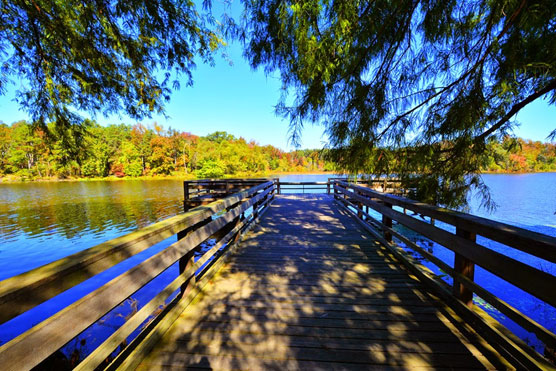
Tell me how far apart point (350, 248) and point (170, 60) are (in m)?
4.46

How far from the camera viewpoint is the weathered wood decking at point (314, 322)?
1.64m

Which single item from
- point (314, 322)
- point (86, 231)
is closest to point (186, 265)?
point (314, 322)

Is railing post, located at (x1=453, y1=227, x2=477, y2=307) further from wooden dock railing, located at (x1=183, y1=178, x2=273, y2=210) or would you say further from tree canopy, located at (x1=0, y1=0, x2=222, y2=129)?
wooden dock railing, located at (x1=183, y1=178, x2=273, y2=210)

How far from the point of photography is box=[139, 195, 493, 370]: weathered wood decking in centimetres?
164

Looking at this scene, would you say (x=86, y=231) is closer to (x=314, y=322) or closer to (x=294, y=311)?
(x=294, y=311)

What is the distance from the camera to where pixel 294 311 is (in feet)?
7.15

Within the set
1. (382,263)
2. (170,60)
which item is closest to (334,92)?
(382,263)

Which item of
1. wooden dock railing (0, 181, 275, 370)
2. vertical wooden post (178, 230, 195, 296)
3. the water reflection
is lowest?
the water reflection

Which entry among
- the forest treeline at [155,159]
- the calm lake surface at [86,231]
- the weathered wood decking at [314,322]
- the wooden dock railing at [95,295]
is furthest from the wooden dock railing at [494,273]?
the forest treeline at [155,159]

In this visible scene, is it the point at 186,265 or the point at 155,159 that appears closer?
the point at 186,265

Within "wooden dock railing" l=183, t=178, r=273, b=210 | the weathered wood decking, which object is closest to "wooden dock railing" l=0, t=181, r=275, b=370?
the weathered wood decking

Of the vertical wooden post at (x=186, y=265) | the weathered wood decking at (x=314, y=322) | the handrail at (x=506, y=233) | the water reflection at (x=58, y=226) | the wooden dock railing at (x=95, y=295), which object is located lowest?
the water reflection at (x=58, y=226)

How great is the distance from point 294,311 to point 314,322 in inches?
9.0

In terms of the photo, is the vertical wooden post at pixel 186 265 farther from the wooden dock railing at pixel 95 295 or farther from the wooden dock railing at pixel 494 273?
the wooden dock railing at pixel 494 273
